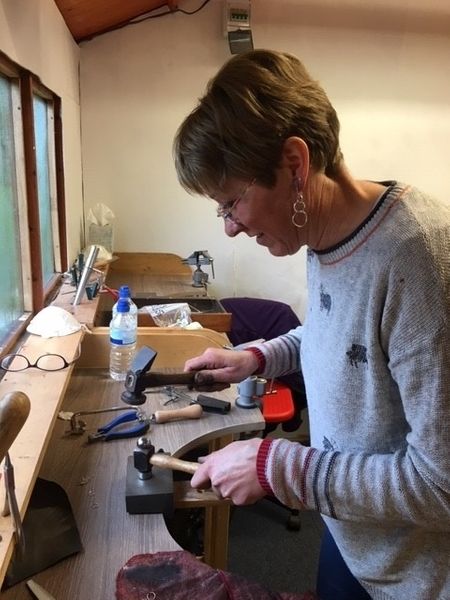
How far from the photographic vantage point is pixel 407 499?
0.71 meters

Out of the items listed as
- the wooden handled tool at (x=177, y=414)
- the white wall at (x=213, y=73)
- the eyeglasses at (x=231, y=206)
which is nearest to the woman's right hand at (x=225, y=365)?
the wooden handled tool at (x=177, y=414)

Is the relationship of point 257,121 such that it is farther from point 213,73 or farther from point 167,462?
point 213,73

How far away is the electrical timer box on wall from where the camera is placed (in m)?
2.85

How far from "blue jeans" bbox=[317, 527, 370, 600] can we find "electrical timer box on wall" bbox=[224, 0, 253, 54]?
2588mm

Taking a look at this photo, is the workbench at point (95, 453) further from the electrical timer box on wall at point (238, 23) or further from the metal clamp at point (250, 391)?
the electrical timer box on wall at point (238, 23)

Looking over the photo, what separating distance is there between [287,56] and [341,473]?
63 centimetres

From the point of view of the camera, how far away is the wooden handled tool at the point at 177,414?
1.38m

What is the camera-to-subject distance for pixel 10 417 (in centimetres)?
63

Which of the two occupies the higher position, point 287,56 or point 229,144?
point 287,56

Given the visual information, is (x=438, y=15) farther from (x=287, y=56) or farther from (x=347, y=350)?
(x=347, y=350)

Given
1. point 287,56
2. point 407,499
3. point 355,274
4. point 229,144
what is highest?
point 287,56

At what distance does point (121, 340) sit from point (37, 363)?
31cm

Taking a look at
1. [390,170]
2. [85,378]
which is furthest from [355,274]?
[390,170]

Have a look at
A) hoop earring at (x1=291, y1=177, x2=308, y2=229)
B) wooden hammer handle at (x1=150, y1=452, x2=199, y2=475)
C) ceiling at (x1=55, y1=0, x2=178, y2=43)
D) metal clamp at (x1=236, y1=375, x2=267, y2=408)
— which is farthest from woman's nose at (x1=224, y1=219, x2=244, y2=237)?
ceiling at (x1=55, y1=0, x2=178, y2=43)
